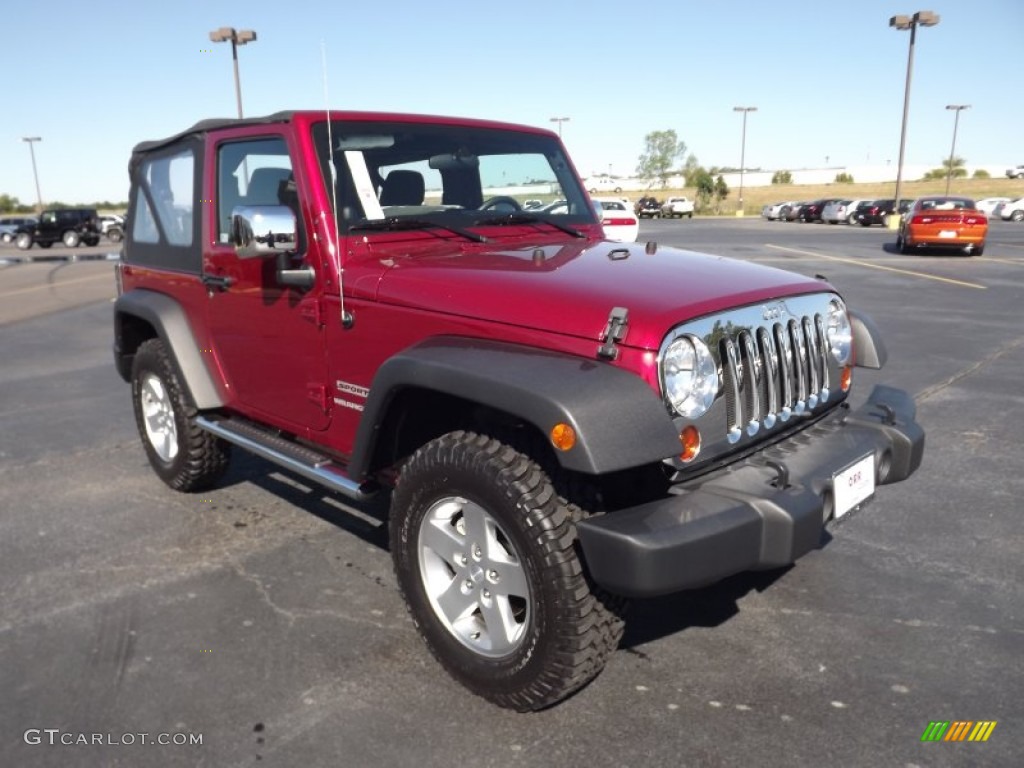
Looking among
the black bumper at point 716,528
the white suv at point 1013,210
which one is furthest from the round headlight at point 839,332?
the white suv at point 1013,210

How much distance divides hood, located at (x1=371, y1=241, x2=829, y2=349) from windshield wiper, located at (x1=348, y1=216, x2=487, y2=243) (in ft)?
0.35

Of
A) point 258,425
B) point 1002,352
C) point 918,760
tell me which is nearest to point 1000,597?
point 918,760

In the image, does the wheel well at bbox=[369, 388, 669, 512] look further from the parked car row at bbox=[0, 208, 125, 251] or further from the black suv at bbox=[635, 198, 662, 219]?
the black suv at bbox=[635, 198, 662, 219]

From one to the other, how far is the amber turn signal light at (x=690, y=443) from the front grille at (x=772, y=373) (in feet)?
0.53

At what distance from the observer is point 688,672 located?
9.42 ft

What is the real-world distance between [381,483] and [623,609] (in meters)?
1.10

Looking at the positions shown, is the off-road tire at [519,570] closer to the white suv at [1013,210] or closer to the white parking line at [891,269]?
the white parking line at [891,269]

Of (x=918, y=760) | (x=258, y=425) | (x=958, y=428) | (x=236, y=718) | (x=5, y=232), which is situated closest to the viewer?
(x=918, y=760)

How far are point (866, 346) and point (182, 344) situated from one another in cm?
326

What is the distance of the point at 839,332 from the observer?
10.9ft

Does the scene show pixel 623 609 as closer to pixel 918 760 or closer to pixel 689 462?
pixel 689 462

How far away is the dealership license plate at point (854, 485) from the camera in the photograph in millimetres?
2689

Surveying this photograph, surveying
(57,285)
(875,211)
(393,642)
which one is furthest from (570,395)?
(875,211)

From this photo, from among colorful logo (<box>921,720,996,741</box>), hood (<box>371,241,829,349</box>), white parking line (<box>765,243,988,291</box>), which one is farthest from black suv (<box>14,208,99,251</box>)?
colorful logo (<box>921,720,996,741</box>)
